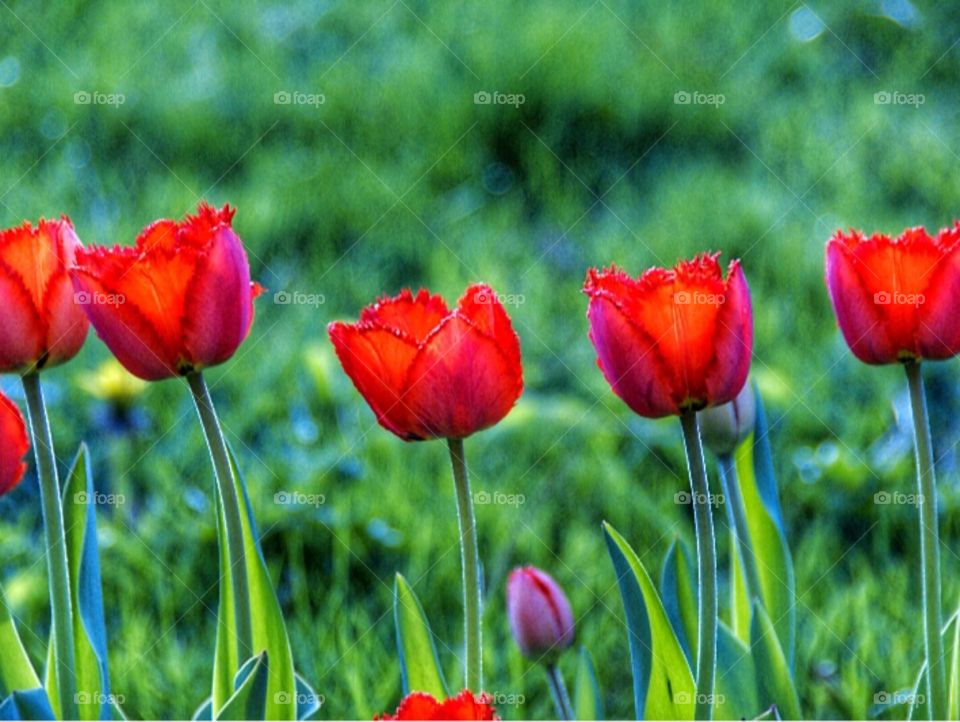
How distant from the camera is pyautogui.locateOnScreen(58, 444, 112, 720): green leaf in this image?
0.74m

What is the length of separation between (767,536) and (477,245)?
86cm

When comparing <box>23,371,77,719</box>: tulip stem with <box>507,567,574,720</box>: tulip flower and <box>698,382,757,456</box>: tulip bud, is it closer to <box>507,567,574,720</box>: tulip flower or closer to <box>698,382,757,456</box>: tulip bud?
<box>507,567,574,720</box>: tulip flower

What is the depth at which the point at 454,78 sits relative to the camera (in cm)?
183

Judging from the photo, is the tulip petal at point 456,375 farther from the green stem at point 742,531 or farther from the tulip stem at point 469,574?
the green stem at point 742,531

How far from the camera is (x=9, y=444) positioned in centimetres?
69

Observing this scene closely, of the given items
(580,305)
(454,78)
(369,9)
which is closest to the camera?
(580,305)

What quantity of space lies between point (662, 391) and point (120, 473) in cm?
81

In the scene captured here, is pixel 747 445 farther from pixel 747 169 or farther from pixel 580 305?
pixel 747 169

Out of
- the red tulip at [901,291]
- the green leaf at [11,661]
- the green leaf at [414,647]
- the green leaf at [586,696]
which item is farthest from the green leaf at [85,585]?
the red tulip at [901,291]

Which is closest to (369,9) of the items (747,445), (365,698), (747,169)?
(747,169)

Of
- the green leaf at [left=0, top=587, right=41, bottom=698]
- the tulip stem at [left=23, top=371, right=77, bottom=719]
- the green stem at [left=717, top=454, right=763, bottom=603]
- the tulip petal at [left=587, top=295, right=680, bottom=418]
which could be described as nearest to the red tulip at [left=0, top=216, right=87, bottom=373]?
the tulip stem at [left=23, top=371, right=77, bottom=719]

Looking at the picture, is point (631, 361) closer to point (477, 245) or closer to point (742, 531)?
point (742, 531)

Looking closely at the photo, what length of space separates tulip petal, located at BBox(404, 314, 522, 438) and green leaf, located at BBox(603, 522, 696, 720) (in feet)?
0.29

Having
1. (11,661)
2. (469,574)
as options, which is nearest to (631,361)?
(469,574)
